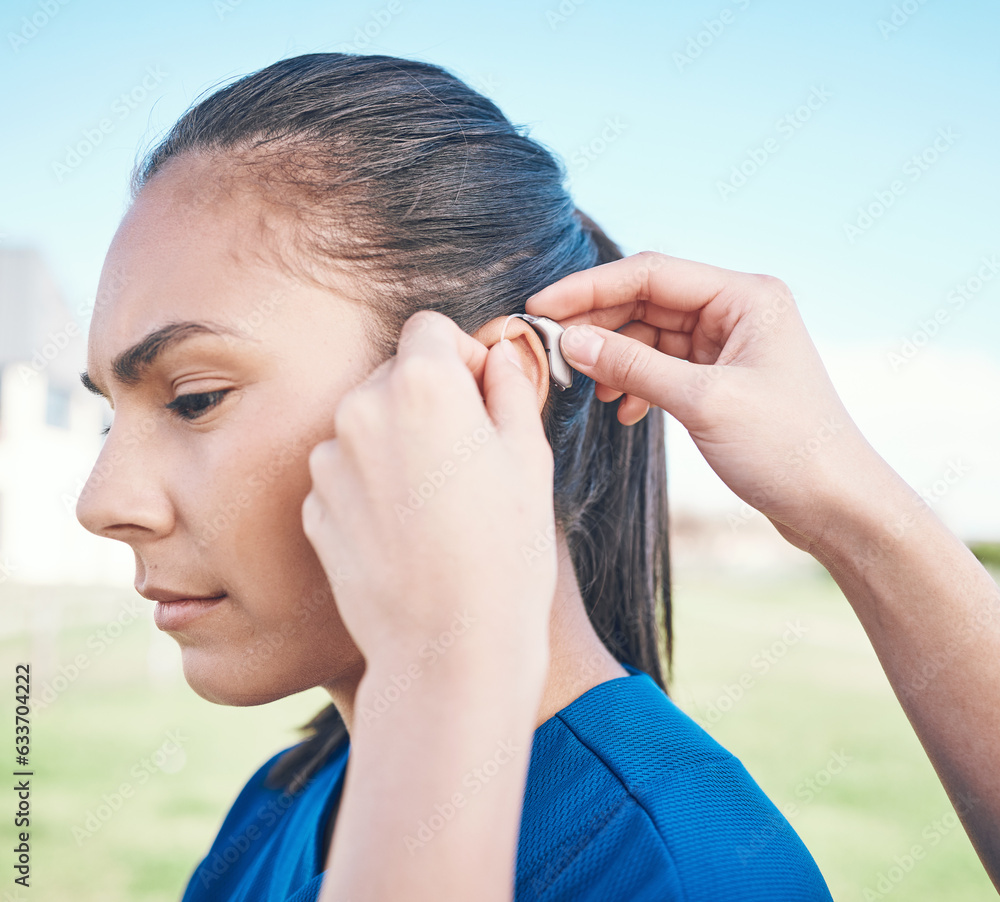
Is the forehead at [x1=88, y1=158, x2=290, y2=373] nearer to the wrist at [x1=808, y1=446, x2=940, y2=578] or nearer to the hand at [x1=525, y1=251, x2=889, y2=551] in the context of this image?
the hand at [x1=525, y1=251, x2=889, y2=551]

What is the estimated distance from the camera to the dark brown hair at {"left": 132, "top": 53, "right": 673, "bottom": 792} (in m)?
1.35

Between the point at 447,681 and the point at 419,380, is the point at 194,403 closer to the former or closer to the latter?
the point at 419,380

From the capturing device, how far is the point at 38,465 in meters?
8.77

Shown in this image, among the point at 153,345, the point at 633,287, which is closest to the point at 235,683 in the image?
the point at 153,345

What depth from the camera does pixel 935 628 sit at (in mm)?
1293

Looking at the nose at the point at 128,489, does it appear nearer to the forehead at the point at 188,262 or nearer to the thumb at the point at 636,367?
the forehead at the point at 188,262

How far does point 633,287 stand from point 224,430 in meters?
0.89

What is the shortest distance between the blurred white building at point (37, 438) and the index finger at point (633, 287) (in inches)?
246

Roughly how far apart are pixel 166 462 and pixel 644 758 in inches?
38.2

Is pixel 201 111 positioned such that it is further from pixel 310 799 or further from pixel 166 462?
pixel 310 799

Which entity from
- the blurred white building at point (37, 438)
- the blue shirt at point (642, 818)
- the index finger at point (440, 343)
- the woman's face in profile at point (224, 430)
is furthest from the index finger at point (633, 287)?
the blurred white building at point (37, 438)

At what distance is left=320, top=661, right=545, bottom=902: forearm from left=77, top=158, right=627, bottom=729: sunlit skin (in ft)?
1.63

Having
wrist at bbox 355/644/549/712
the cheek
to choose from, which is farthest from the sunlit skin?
wrist at bbox 355/644/549/712

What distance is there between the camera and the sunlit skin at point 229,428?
1.21m
